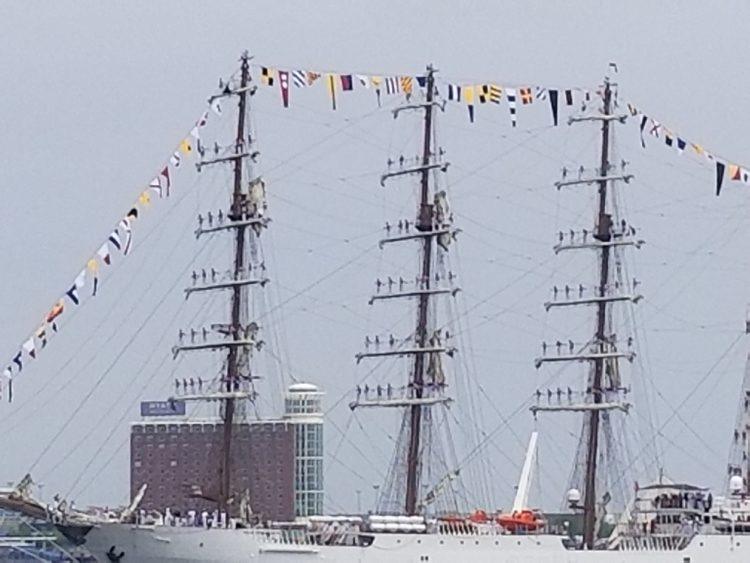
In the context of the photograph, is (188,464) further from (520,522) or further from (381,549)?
(381,549)

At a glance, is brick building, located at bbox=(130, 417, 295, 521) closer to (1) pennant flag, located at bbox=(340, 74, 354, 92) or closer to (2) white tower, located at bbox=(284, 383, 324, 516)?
(2) white tower, located at bbox=(284, 383, 324, 516)

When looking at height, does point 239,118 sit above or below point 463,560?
above

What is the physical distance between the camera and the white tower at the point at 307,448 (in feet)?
461

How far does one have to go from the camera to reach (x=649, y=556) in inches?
4181

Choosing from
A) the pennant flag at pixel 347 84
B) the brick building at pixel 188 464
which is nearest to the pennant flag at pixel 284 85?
the pennant flag at pixel 347 84

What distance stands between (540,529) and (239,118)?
72.8 ft

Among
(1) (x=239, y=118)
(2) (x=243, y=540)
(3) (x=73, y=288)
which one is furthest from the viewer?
(1) (x=239, y=118)

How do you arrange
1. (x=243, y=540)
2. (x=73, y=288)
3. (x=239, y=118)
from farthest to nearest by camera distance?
1. (x=239, y=118)
2. (x=243, y=540)
3. (x=73, y=288)

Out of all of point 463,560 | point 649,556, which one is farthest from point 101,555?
point 649,556

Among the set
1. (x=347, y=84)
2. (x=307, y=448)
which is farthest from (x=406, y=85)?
(x=307, y=448)

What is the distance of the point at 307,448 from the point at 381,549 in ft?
163

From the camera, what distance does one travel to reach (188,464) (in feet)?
509

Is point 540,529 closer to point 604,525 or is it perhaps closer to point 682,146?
point 604,525

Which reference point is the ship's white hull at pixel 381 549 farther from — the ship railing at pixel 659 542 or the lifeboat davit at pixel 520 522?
the lifeboat davit at pixel 520 522
